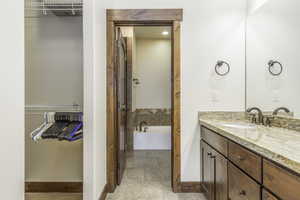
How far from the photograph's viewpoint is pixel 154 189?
8.37 feet

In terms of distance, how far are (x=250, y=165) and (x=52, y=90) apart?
2.19m

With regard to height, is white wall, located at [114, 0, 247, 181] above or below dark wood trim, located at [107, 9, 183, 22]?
below

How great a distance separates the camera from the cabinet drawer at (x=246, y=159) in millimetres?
1211

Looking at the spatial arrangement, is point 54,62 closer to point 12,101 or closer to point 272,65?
point 12,101

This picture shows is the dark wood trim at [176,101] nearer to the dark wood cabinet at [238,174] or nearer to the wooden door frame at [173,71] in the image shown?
the wooden door frame at [173,71]

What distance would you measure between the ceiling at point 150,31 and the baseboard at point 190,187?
3162mm

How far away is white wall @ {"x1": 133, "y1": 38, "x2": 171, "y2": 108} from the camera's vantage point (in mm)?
5176

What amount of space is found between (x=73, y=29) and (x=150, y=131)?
2.73m

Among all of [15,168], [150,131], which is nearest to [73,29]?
[15,168]

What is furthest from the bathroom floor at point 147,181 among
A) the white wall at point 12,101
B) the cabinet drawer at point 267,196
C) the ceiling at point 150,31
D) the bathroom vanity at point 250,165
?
the ceiling at point 150,31

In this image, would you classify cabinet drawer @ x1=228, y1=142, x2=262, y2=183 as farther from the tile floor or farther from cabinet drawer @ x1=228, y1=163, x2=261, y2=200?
the tile floor

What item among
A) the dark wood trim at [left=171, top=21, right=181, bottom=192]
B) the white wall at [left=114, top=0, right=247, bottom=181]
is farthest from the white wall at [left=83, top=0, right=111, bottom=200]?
the dark wood trim at [left=171, top=21, right=181, bottom=192]

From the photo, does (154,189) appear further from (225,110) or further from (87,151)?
(225,110)

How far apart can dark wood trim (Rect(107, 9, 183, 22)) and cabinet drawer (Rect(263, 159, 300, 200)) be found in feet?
6.45
